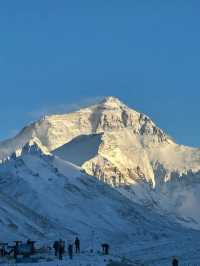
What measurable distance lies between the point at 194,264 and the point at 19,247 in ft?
67.8

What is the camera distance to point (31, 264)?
10456 centimetres

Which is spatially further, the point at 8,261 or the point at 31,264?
the point at 8,261

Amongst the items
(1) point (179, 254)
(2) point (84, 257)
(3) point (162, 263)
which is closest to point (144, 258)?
(1) point (179, 254)

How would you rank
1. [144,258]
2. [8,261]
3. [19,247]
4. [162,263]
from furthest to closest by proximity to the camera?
[144,258], [162,263], [19,247], [8,261]

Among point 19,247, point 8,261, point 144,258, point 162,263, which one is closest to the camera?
point 8,261

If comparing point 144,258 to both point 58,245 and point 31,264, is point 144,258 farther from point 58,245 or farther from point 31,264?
point 31,264

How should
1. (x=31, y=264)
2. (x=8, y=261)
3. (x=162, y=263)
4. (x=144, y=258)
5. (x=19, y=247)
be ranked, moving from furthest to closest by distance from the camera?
(x=144, y=258), (x=162, y=263), (x=19, y=247), (x=8, y=261), (x=31, y=264)

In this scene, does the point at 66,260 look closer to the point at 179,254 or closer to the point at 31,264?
the point at 31,264

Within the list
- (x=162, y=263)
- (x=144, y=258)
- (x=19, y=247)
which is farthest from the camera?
(x=144, y=258)

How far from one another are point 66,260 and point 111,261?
4.65 m

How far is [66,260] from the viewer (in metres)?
108

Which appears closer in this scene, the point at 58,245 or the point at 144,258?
the point at 58,245

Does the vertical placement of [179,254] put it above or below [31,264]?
above

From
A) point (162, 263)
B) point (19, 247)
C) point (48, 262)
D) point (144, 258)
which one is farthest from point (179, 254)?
point (48, 262)
